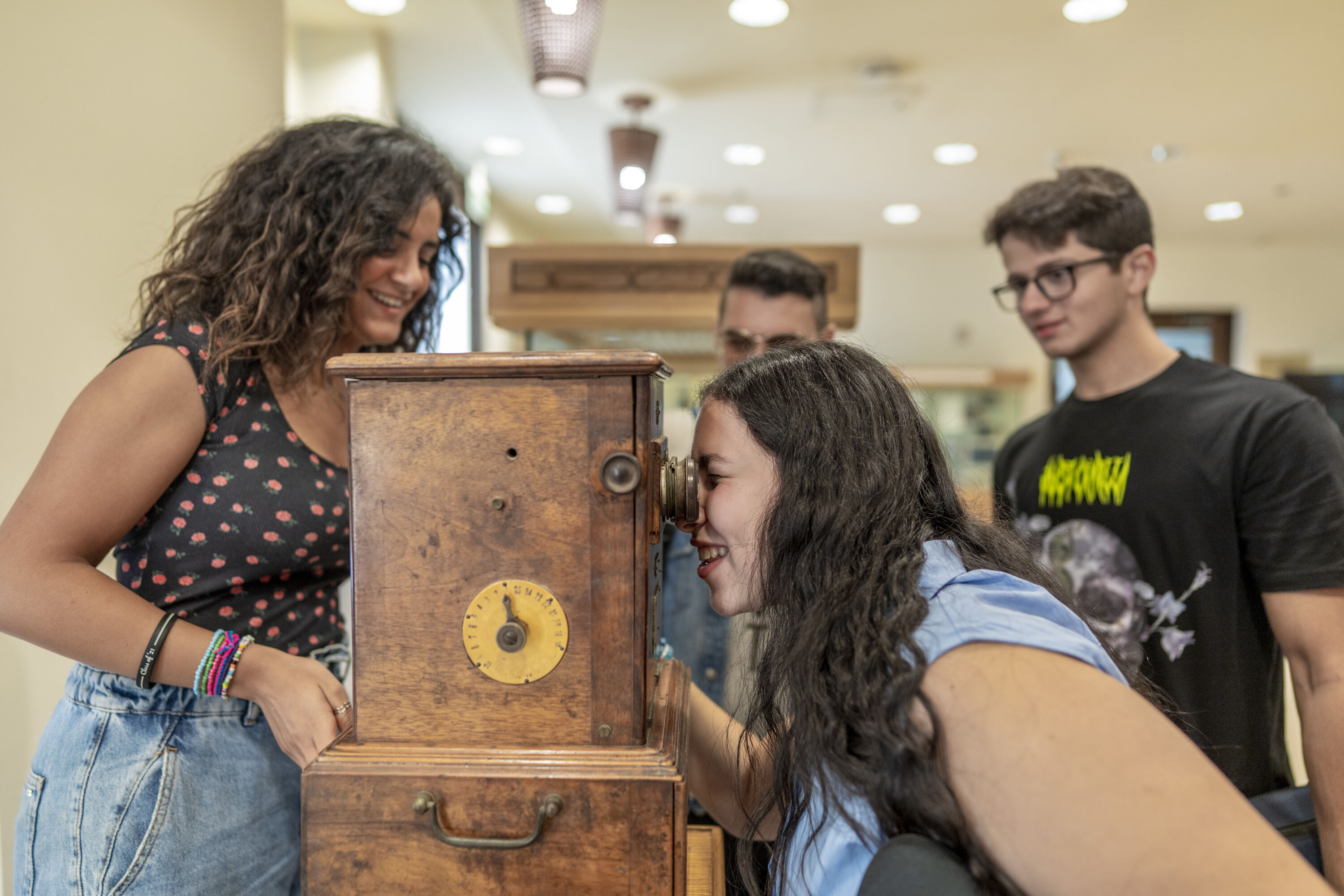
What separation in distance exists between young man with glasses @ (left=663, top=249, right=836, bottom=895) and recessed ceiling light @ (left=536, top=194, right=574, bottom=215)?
3.95m

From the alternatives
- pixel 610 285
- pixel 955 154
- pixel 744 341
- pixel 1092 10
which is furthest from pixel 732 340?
pixel 955 154

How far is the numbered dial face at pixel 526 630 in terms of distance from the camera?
842 mm

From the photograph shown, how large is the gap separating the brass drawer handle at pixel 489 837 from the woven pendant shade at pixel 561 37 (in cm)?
209

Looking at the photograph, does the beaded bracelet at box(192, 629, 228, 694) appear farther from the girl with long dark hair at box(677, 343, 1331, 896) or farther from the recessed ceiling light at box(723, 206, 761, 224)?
the recessed ceiling light at box(723, 206, 761, 224)

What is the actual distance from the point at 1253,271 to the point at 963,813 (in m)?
7.94

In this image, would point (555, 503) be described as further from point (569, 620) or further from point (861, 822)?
point (861, 822)

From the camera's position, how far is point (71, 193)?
142cm

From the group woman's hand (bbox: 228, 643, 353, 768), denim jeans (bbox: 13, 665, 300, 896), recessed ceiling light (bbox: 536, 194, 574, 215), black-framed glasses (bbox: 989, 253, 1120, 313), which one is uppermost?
recessed ceiling light (bbox: 536, 194, 574, 215)

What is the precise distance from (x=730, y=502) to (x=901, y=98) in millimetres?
3300

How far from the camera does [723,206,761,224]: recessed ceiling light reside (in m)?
5.77

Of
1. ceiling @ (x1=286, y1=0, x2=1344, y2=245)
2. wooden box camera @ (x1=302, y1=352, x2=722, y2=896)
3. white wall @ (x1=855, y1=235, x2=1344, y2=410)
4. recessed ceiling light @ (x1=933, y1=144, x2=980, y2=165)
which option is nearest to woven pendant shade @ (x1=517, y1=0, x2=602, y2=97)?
ceiling @ (x1=286, y1=0, x2=1344, y2=245)

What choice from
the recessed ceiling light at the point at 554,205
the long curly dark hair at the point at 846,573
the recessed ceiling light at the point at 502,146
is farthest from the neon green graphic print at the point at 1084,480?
the recessed ceiling light at the point at 554,205

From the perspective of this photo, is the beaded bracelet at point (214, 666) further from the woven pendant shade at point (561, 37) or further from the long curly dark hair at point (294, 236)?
the woven pendant shade at point (561, 37)

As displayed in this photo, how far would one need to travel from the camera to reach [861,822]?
805 millimetres
